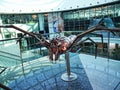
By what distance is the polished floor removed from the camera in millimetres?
2158

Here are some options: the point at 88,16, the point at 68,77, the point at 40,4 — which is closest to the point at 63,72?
the point at 68,77

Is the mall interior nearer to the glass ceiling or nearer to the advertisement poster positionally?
the glass ceiling

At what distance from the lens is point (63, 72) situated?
2689mm

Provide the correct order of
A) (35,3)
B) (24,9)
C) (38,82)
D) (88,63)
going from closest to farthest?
(38,82)
(88,63)
(35,3)
(24,9)

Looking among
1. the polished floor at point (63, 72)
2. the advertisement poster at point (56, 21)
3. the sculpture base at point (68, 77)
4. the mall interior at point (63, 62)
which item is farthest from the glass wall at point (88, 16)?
the sculpture base at point (68, 77)

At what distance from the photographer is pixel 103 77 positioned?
7.88 ft

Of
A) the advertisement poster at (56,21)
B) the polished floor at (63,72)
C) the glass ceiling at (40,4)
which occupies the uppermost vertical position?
the glass ceiling at (40,4)

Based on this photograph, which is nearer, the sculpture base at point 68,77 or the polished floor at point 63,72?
the polished floor at point 63,72

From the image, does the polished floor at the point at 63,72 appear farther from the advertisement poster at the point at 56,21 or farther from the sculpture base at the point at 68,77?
the advertisement poster at the point at 56,21

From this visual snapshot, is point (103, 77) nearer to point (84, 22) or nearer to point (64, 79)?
point (64, 79)

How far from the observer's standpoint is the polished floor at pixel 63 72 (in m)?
2.16

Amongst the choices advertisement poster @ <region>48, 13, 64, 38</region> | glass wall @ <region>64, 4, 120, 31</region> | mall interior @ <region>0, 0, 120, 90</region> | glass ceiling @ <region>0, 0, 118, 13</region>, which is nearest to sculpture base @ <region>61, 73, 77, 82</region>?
mall interior @ <region>0, 0, 120, 90</region>

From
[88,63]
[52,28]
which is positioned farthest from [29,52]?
[52,28]

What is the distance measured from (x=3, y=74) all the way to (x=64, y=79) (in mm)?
1318
